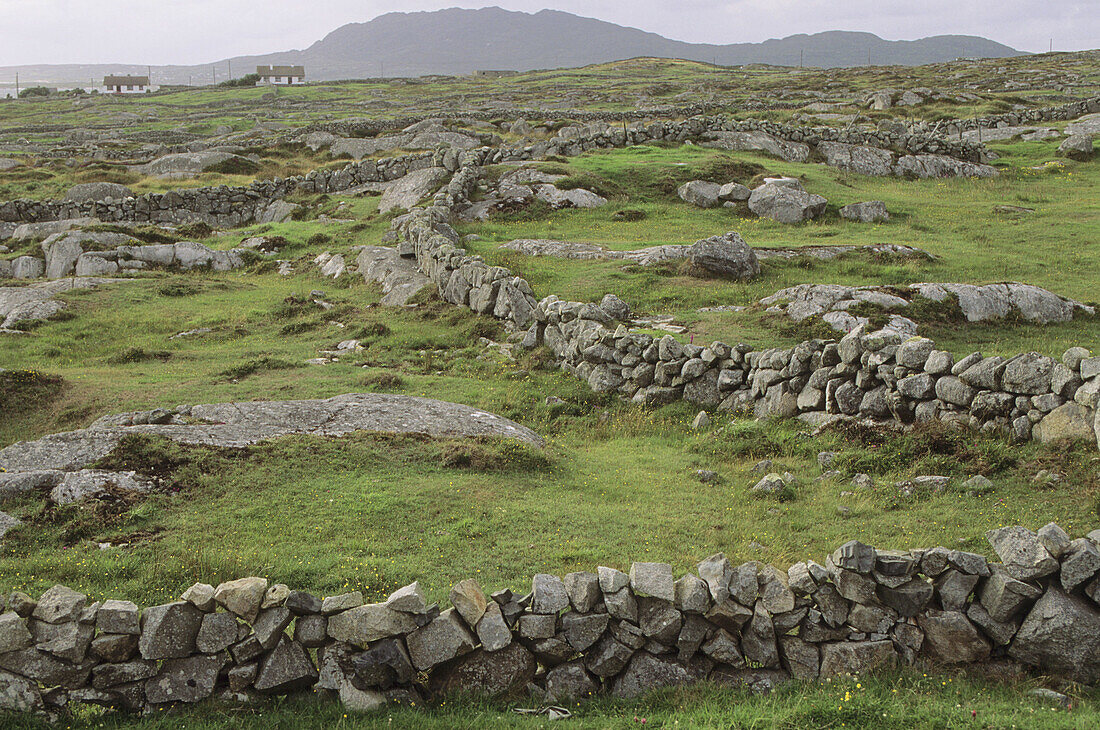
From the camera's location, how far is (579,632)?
30.3ft

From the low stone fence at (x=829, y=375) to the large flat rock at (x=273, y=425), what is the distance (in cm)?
413

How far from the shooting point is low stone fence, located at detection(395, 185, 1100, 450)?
14.7 metres

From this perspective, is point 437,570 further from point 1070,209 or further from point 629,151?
point 629,151

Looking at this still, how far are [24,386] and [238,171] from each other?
4447 cm

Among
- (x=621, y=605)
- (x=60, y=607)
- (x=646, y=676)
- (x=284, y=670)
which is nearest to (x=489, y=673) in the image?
(x=621, y=605)

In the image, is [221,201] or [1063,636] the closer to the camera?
[1063,636]

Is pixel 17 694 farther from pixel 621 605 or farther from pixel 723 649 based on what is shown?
pixel 723 649

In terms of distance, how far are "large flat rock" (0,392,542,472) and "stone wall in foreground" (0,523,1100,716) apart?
21.0 feet

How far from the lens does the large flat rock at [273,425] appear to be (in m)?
14.6

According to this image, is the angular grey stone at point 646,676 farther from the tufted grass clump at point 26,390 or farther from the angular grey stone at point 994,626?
the tufted grass clump at point 26,390

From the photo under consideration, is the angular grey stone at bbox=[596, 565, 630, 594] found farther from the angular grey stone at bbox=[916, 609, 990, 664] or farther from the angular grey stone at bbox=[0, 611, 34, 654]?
the angular grey stone at bbox=[0, 611, 34, 654]

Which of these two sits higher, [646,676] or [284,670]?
[284,670]

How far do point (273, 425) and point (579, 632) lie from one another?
10103mm

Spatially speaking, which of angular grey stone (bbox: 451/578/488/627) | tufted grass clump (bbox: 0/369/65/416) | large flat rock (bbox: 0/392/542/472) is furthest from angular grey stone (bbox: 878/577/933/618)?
tufted grass clump (bbox: 0/369/65/416)
